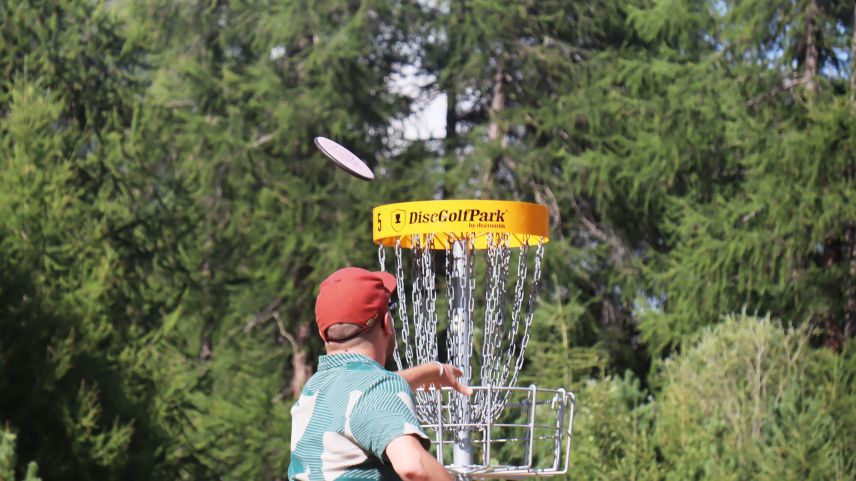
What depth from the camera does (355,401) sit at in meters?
2.75

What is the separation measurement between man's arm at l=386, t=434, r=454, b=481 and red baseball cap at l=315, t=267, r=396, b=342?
304mm

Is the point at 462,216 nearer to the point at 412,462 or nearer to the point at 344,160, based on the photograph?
the point at 344,160

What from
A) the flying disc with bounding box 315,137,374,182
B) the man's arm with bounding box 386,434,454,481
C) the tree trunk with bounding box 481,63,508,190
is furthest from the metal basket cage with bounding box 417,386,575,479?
the tree trunk with bounding box 481,63,508,190

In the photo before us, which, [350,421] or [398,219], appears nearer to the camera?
[350,421]

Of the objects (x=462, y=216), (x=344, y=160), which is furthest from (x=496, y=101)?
(x=344, y=160)

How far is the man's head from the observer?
284 centimetres

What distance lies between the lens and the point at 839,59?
63.2 ft

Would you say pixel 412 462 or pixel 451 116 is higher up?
pixel 451 116

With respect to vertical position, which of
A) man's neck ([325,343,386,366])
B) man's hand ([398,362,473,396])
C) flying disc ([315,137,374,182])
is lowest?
man's hand ([398,362,473,396])

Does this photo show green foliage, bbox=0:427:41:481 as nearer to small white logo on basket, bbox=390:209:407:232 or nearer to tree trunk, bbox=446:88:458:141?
small white logo on basket, bbox=390:209:407:232

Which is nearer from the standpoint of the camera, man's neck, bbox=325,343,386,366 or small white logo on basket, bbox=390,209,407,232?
man's neck, bbox=325,343,386,366

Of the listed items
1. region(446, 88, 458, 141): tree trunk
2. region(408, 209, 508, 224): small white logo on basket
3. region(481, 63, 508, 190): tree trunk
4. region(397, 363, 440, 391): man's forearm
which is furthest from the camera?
region(446, 88, 458, 141): tree trunk

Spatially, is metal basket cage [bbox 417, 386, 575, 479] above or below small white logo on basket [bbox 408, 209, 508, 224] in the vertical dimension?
below

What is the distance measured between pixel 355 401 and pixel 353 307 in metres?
0.19
